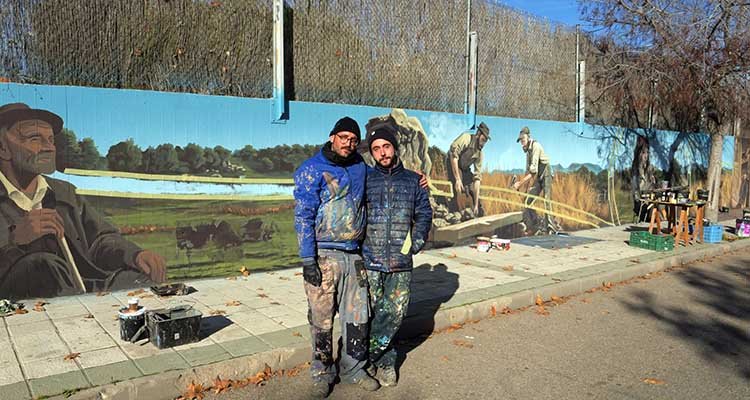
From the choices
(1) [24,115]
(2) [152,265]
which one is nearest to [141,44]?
(1) [24,115]

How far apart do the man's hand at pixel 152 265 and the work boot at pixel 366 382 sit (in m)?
3.70

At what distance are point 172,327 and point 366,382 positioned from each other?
1785 millimetres

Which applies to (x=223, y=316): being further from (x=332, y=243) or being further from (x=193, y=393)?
(x=332, y=243)

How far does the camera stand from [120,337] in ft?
16.8

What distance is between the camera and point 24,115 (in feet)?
20.2

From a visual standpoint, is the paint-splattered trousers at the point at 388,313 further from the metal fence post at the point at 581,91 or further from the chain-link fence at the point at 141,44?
the metal fence post at the point at 581,91

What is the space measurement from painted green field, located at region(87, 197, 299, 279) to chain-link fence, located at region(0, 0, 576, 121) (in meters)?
1.56

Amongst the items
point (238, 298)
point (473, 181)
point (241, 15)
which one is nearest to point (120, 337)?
point (238, 298)

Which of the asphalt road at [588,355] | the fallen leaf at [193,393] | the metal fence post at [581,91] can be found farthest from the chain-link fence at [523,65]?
the fallen leaf at [193,393]

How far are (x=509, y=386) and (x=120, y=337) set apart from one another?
350 centimetres

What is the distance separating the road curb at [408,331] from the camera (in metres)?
4.06

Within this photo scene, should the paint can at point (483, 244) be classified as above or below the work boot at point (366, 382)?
above

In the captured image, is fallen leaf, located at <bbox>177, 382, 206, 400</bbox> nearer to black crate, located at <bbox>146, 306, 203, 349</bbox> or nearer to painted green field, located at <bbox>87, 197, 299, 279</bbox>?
black crate, located at <bbox>146, 306, 203, 349</bbox>

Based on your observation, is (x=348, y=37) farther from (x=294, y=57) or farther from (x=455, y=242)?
(x=455, y=242)
